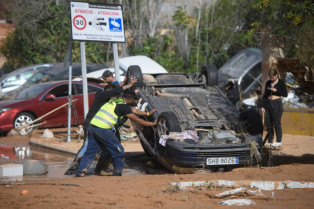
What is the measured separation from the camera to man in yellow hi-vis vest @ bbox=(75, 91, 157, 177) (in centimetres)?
840

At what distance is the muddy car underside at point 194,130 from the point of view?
830 cm

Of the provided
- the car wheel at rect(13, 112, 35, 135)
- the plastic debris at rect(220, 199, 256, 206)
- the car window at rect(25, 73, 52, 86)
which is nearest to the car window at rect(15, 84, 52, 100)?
the car wheel at rect(13, 112, 35, 135)

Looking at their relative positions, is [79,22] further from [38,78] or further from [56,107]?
[38,78]

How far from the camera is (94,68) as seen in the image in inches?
857

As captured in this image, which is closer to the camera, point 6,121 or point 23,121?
point 6,121

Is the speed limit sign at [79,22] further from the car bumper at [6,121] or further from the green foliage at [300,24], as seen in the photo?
the green foliage at [300,24]

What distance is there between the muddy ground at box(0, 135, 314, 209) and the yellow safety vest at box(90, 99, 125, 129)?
36.1 inches

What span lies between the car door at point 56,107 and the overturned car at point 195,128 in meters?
5.82

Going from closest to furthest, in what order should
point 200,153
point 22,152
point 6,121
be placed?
point 200,153 → point 22,152 → point 6,121

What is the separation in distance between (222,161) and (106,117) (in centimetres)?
208

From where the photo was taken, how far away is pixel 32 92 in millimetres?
15945

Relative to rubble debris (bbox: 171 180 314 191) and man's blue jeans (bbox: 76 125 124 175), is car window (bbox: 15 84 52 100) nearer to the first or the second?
man's blue jeans (bbox: 76 125 124 175)

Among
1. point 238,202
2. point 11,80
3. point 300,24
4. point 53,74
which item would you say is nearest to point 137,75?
point 300,24

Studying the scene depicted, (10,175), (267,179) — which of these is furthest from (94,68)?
(267,179)
